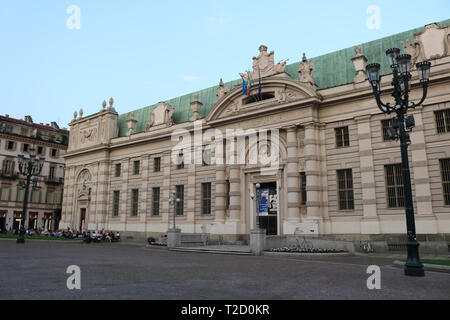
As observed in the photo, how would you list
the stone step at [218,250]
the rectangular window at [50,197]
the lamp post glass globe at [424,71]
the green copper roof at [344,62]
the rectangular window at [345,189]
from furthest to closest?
the rectangular window at [50,197] < the green copper roof at [344,62] < the rectangular window at [345,189] < the stone step at [218,250] < the lamp post glass globe at [424,71]

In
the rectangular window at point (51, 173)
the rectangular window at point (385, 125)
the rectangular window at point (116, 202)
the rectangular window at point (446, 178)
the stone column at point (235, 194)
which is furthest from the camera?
the rectangular window at point (51, 173)

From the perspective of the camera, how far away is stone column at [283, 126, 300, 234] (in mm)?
29547

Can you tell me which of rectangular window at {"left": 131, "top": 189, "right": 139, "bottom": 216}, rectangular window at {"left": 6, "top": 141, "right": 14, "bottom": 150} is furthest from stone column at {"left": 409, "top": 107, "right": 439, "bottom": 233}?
rectangular window at {"left": 6, "top": 141, "right": 14, "bottom": 150}

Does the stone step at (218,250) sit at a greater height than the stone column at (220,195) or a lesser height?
lesser

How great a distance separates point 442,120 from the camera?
25.9 meters

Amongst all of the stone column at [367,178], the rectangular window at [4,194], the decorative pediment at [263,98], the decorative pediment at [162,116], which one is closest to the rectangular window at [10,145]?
the rectangular window at [4,194]

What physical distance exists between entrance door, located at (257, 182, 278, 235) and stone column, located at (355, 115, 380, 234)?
24.8ft

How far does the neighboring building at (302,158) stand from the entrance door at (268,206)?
0.09 m

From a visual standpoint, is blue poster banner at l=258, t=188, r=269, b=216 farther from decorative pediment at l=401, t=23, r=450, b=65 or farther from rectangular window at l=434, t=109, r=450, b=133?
decorative pediment at l=401, t=23, r=450, b=65

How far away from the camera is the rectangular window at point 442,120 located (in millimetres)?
25656

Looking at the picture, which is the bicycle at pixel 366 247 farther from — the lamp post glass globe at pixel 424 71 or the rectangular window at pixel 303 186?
the lamp post glass globe at pixel 424 71
